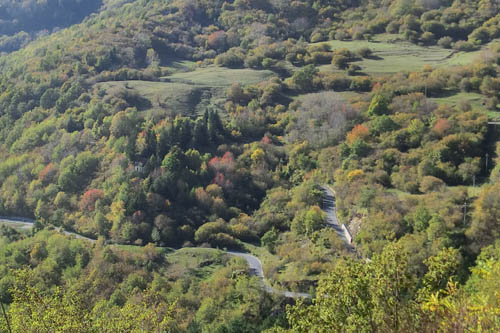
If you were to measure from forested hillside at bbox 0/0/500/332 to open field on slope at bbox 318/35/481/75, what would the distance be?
510 millimetres

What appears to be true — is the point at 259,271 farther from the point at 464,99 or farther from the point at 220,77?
the point at 220,77

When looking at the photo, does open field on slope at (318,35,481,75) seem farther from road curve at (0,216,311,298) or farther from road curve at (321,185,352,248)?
road curve at (0,216,311,298)

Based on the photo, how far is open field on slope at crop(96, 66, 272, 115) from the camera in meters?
58.5

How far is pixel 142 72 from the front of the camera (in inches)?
2736

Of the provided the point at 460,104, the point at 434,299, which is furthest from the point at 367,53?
the point at 434,299

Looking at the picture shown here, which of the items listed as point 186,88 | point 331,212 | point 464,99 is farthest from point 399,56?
point 331,212

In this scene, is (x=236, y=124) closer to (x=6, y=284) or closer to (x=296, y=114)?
(x=296, y=114)

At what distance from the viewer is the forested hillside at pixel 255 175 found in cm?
1708

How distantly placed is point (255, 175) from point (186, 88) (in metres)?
20.7

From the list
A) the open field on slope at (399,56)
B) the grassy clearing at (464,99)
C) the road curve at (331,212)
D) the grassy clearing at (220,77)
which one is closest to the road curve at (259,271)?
the road curve at (331,212)

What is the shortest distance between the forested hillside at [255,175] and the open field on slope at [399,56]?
51 centimetres

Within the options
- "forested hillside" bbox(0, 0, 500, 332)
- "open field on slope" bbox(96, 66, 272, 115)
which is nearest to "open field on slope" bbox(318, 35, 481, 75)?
"forested hillside" bbox(0, 0, 500, 332)

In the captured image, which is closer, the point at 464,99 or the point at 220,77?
the point at 464,99

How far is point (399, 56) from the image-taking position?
2717 inches
